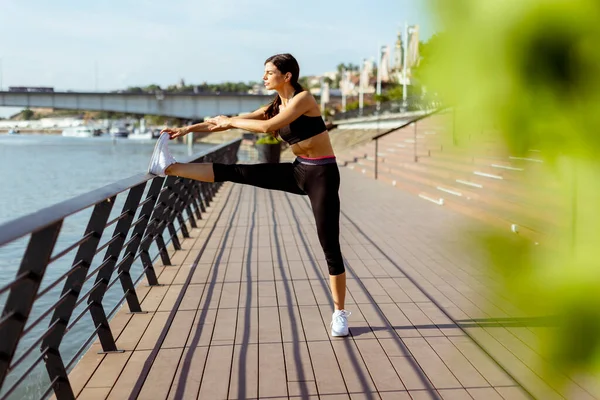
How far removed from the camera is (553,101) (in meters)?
0.61

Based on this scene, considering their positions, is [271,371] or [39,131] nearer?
[271,371]

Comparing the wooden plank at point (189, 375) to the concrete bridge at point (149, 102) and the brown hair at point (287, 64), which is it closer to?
the brown hair at point (287, 64)

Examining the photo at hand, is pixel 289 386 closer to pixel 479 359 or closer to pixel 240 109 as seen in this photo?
pixel 479 359

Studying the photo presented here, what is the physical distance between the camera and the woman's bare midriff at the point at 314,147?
4582mm

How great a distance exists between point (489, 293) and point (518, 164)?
0.45 ft

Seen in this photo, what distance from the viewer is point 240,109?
215 ft

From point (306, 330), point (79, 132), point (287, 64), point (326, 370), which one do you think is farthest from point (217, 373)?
point (79, 132)

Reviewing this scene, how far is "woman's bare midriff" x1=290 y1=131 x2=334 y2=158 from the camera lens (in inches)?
180

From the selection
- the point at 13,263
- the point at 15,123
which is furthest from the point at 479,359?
the point at 15,123

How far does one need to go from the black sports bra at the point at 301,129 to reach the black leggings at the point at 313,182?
0.63 feet

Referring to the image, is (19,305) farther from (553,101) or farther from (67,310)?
(553,101)

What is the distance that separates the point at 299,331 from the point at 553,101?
4535 millimetres

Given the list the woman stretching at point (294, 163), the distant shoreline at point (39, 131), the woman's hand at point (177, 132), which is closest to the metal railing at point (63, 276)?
the woman's hand at point (177, 132)

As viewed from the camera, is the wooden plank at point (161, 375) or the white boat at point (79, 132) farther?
the white boat at point (79, 132)
